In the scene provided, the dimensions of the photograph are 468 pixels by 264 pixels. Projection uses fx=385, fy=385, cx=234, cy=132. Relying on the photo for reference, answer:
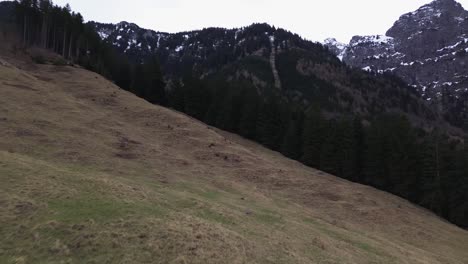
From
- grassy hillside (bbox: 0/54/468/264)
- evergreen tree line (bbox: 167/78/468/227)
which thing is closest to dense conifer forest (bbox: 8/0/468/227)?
evergreen tree line (bbox: 167/78/468/227)

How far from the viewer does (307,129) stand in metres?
78.3

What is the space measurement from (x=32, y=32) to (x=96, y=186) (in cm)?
10667

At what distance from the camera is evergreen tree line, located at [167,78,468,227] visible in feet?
192

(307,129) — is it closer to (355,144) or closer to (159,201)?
(355,144)

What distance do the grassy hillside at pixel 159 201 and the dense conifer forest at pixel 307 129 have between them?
1360 cm

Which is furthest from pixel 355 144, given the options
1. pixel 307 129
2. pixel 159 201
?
pixel 159 201

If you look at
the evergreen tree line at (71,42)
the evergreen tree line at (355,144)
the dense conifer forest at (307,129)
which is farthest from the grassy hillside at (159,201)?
the evergreen tree line at (71,42)

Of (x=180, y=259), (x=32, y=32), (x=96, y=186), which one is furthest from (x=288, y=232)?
(x=32, y=32)

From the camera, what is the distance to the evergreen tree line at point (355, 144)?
5838cm

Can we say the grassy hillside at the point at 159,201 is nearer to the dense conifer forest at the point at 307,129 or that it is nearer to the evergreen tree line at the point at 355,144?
the evergreen tree line at the point at 355,144

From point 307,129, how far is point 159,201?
58982 mm

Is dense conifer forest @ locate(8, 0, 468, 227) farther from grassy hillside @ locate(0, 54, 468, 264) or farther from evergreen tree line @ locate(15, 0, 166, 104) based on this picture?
grassy hillside @ locate(0, 54, 468, 264)

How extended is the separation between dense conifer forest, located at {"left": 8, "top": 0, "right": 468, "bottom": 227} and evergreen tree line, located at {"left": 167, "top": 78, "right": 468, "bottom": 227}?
15cm

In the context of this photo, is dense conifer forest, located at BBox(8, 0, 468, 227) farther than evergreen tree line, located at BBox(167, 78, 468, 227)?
Yes
